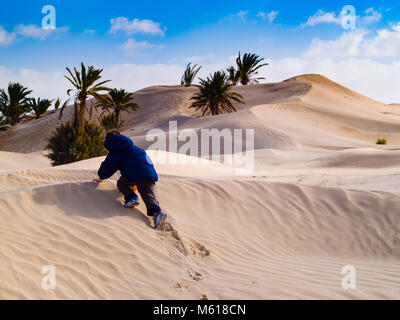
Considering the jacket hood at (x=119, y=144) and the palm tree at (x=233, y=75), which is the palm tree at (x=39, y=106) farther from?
the jacket hood at (x=119, y=144)

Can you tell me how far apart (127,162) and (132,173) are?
8.8 inches

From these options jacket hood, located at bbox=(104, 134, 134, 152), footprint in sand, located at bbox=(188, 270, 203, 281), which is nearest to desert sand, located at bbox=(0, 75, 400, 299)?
footprint in sand, located at bbox=(188, 270, 203, 281)

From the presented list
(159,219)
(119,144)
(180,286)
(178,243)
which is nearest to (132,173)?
(119,144)

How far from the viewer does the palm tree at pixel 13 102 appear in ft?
125

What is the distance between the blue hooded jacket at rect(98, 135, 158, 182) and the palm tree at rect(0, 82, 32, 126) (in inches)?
1532

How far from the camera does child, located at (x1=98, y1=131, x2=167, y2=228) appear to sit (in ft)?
15.6

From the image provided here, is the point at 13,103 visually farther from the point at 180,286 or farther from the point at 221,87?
the point at 180,286

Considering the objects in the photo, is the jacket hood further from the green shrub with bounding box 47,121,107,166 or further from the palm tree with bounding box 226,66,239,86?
the palm tree with bounding box 226,66,239,86

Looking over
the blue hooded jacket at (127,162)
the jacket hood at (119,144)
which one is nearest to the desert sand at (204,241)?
the blue hooded jacket at (127,162)

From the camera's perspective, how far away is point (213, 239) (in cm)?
491

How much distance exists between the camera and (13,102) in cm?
3931

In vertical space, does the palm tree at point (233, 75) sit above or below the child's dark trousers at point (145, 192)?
above

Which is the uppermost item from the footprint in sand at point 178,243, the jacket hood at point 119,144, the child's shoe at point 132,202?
the jacket hood at point 119,144

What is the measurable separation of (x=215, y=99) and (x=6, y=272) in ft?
104
